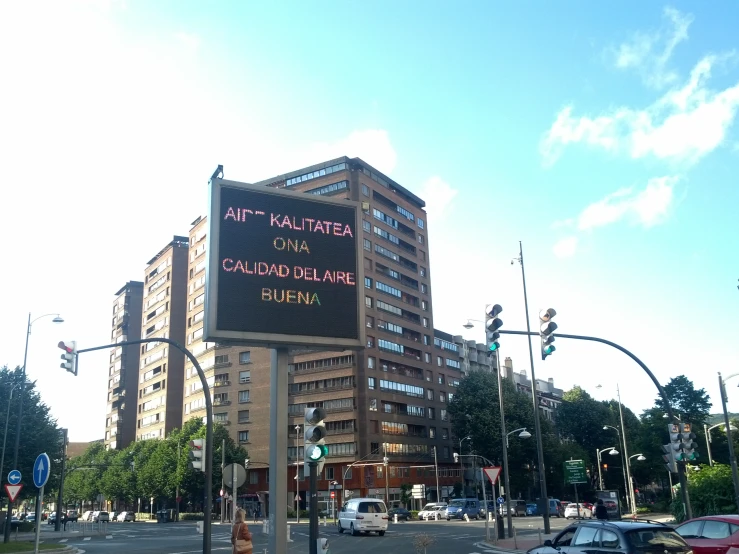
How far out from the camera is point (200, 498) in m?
81.4

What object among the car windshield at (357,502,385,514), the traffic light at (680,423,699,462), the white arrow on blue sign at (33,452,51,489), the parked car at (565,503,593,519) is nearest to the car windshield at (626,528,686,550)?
the traffic light at (680,423,699,462)

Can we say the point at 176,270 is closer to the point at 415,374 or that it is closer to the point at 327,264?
the point at 415,374

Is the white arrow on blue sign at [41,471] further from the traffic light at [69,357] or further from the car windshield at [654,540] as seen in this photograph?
the car windshield at [654,540]

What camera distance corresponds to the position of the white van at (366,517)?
117ft

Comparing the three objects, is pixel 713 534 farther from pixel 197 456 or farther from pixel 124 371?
pixel 124 371

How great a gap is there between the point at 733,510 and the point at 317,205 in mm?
20982

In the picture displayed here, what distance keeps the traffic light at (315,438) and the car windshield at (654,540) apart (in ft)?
19.2

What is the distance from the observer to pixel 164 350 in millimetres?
108375

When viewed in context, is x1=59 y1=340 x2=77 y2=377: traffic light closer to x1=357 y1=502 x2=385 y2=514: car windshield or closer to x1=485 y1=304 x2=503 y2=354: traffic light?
x1=485 y1=304 x2=503 y2=354: traffic light

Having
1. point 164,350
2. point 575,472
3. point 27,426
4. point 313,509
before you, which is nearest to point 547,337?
point 313,509

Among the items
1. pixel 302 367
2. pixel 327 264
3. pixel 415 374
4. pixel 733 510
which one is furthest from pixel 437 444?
pixel 327 264

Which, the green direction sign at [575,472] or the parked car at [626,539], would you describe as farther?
the green direction sign at [575,472]

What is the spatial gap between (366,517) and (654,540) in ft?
84.4

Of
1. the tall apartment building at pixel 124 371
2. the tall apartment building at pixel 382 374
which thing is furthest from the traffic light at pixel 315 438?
the tall apartment building at pixel 124 371
